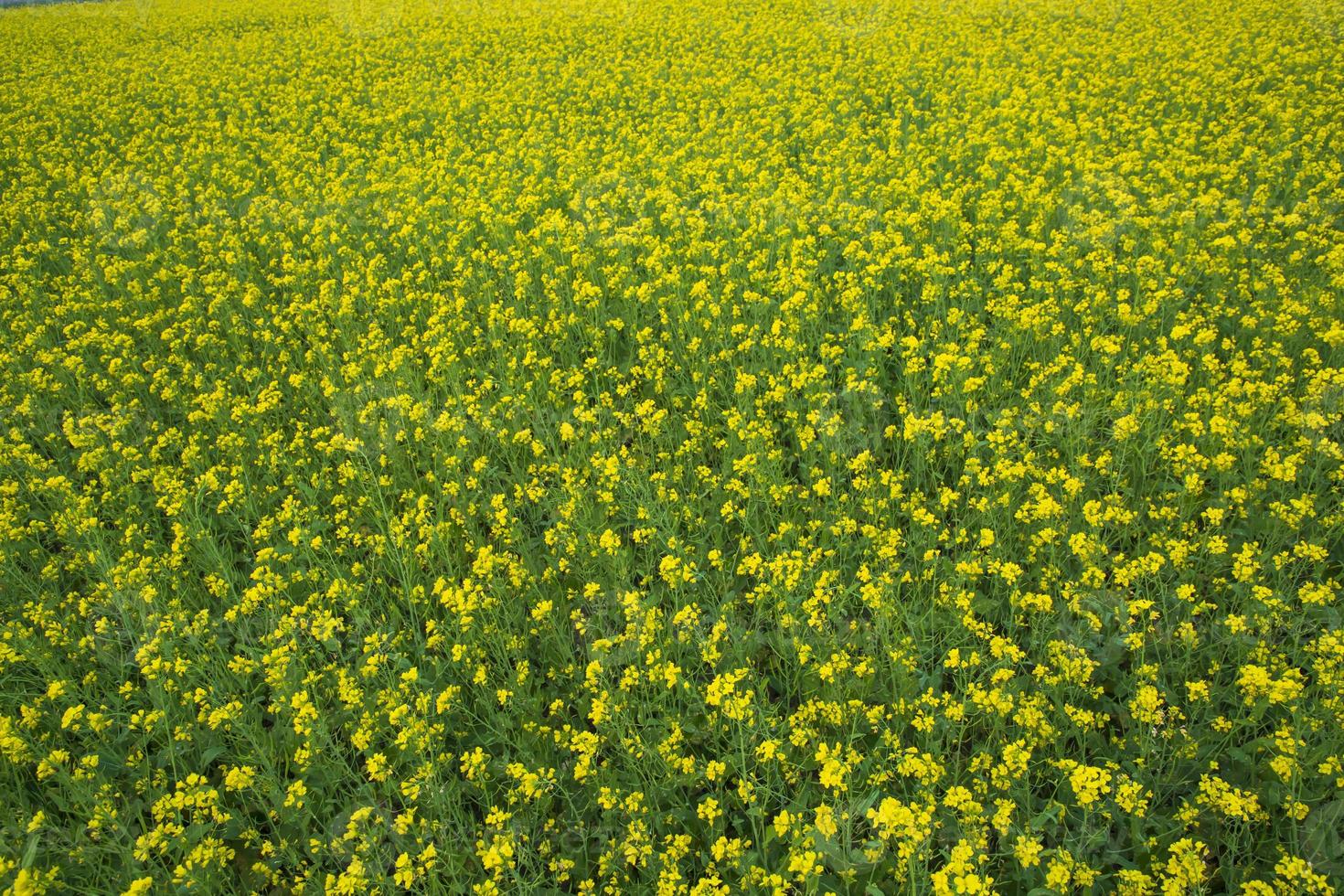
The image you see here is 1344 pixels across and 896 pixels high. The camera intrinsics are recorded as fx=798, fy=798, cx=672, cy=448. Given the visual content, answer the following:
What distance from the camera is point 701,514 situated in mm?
4805

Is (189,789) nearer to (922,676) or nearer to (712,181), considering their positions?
(922,676)

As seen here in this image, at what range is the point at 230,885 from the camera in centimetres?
317

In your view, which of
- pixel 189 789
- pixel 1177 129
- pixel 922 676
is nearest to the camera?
pixel 189 789

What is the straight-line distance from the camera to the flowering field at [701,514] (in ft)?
10.4

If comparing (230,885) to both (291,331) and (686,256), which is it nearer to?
(291,331)

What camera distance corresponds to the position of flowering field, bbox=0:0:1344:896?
3164mm

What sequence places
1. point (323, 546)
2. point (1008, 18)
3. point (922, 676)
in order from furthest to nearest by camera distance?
1. point (1008, 18)
2. point (323, 546)
3. point (922, 676)

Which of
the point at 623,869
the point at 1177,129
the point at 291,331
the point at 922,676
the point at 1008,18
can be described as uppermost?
the point at 1008,18

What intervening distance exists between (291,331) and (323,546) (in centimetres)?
287

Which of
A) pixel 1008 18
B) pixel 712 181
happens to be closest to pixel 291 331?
pixel 712 181

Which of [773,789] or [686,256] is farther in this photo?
[686,256]

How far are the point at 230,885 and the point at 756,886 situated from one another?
2.08m

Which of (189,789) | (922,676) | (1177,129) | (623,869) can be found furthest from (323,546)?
(1177,129)

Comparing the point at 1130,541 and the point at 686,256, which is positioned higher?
the point at 686,256
